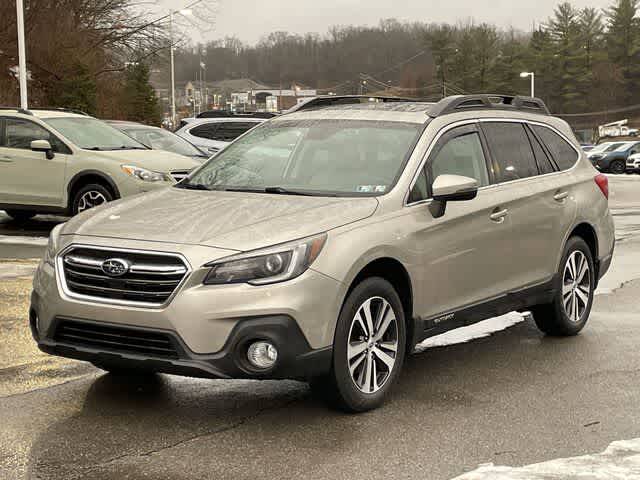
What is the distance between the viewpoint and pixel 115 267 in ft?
16.8

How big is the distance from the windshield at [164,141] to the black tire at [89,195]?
362 cm

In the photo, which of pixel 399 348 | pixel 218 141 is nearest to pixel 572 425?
pixel 399 348

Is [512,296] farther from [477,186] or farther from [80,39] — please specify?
[80,39]

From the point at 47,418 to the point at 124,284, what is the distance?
A: 2.93 ft

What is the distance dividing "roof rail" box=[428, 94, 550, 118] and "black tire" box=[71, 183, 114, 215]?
770cm

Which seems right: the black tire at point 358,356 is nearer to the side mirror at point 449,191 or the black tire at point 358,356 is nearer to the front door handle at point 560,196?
the side mirror at point 449,191

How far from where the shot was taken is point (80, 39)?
40656mm

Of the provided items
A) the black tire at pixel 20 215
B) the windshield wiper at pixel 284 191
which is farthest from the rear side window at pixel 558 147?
the black tire at pixel 20 215

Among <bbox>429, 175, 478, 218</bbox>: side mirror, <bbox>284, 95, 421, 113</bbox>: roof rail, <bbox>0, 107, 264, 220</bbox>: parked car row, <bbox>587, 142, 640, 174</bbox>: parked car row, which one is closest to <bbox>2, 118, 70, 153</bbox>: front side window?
<bbox>0, 107, 264, 220</bbox>: parked car row

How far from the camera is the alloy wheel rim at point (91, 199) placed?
14.1 meters

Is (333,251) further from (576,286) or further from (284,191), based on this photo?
(576,286)

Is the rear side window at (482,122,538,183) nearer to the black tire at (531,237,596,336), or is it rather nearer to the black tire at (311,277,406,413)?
the black tire at (531,237,596,336)

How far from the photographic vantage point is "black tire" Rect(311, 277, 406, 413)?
17.2ft

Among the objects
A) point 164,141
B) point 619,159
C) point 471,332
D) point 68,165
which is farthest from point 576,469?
point 619,159
